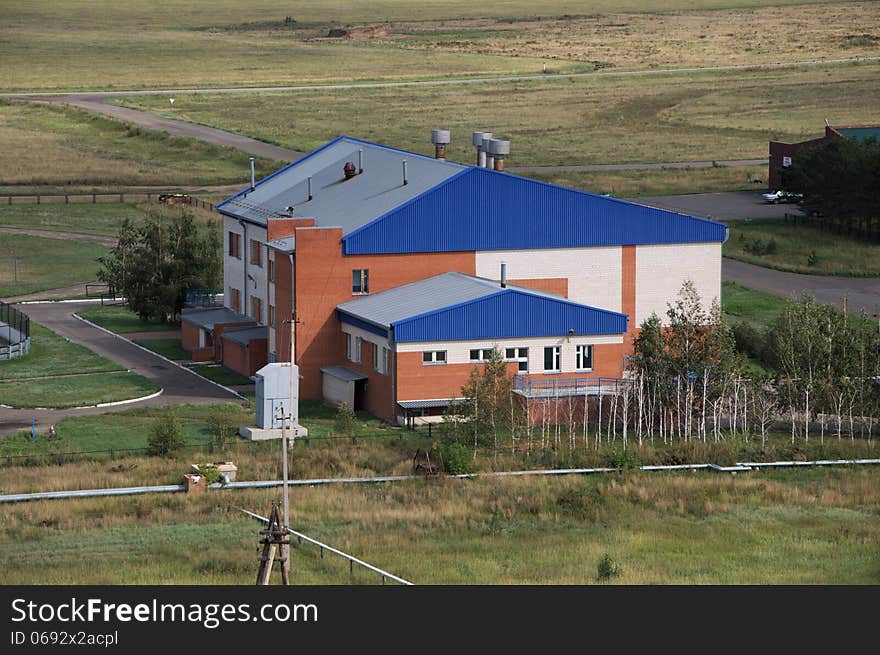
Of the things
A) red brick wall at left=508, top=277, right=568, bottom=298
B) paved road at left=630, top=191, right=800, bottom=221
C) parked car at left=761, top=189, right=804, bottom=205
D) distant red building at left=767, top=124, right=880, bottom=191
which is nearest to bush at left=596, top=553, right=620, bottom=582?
red brick wall at left=508, top=277, right=568, bottom=298

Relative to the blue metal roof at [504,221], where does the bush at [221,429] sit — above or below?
below

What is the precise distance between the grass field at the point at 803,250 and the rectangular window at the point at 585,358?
93.2ft

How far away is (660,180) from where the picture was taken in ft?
376

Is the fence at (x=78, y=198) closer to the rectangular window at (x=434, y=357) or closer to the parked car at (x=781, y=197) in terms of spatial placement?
the parked car at (x=781, y=197)

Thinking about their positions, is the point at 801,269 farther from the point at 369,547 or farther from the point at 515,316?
the point at 369,547

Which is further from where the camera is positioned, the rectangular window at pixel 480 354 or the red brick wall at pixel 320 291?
the red brick wall at pixel 320 291

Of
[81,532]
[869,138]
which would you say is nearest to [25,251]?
[869,138]

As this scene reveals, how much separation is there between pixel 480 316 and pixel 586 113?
107482mm

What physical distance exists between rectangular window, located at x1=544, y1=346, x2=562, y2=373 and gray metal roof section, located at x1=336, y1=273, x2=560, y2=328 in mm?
1684

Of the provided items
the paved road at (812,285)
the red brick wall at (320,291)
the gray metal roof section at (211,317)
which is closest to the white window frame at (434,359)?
the red brick wall at (320,291)

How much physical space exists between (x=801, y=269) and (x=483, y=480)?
4075cm

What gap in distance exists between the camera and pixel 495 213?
60.1 metres

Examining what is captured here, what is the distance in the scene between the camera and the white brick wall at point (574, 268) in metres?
60.3

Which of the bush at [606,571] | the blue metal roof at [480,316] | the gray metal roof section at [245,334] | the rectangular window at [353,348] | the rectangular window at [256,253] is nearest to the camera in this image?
the bush at [606,571]
